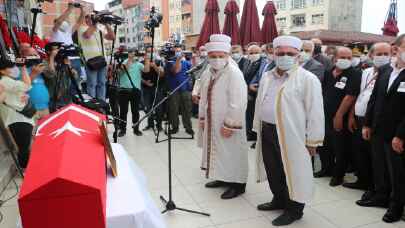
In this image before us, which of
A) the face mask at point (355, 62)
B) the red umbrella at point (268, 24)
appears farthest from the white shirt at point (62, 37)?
the red umbrella at point (268, 24)

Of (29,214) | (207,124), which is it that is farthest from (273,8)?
(29,214)

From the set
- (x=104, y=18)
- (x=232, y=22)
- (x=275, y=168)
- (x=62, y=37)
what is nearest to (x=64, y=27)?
(x=62, y=37)

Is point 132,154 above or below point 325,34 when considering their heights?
below

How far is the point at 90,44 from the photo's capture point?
568 cm

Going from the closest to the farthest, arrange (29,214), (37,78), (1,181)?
1. (29,214)
2. (1,181)
3. (37,78)

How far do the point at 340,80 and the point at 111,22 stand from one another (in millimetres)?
3579

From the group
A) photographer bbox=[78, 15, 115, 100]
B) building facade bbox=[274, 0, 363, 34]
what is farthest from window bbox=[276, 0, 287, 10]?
photographer bbox=[78, 15, 115, 100]

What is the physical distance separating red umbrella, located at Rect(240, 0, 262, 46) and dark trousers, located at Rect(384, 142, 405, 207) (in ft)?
17.7

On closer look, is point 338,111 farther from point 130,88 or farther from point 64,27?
point 64,27

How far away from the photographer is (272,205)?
3250mm

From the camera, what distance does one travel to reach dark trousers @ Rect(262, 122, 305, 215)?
119 inches

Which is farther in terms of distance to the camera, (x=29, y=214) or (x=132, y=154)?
(x=132, y=154)

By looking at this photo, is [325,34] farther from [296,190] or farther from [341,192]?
[296,190]

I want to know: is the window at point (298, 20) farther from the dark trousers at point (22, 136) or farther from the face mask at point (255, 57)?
the dark trousers at point (22, 136)
